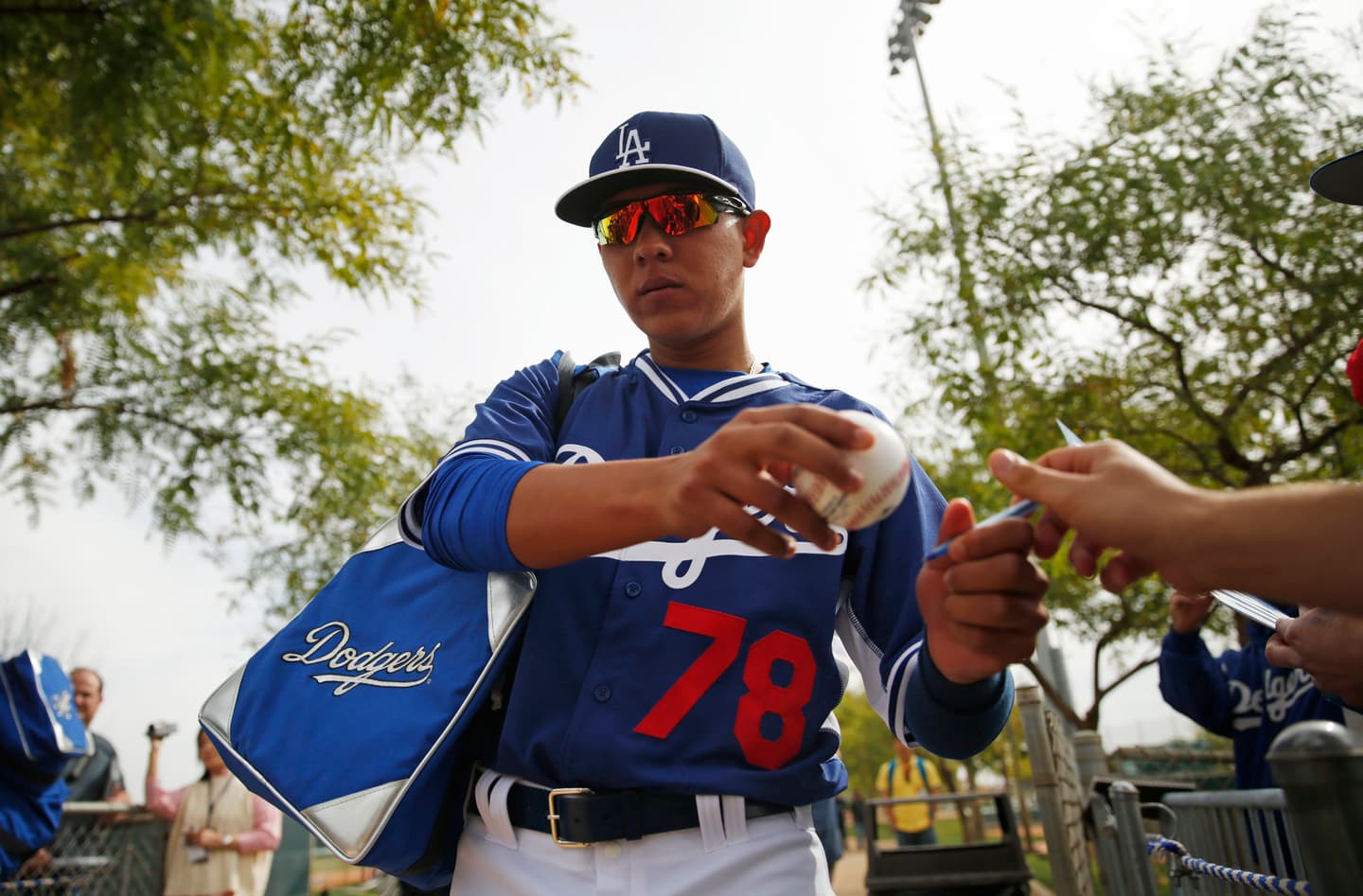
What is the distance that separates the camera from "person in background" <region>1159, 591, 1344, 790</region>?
447 cm

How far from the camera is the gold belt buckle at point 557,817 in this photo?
1700 mm

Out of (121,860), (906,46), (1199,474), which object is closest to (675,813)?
(121,860)

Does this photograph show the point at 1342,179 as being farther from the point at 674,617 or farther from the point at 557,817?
the point at 557,817

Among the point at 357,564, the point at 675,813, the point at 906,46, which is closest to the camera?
the point at 675,813

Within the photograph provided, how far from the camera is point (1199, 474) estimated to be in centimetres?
866

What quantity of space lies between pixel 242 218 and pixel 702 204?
7.13 metres

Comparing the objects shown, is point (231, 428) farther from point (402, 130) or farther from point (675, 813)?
point (675, 813)

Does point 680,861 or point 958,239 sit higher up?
point 958,239

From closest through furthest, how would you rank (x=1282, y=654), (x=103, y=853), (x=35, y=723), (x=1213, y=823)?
(x=1282, y=654) < (x=1213, y=823) < (x=35, y=723) < (x=103, y=853)

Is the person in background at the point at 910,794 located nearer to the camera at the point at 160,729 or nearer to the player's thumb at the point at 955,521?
the camera at the point at 160,729

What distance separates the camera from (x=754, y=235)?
2465mm

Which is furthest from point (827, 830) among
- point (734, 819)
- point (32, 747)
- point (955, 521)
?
point (955, 521)

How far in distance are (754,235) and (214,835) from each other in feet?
20.8

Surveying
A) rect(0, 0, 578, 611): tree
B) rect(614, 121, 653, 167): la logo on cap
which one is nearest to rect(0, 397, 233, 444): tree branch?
rect(0, 0, 578, 611): tree
